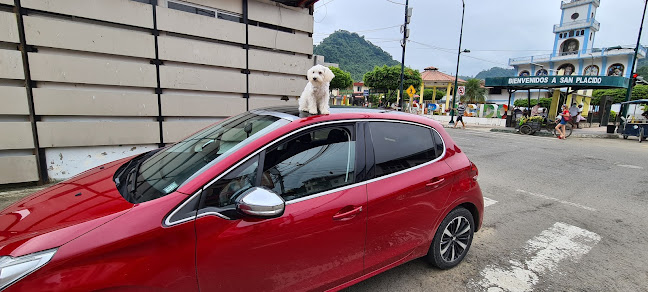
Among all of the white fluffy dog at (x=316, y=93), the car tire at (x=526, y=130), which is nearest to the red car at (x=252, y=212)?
the white fluffy dog at (x=316, y=93)

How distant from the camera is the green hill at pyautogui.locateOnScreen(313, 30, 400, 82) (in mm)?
69625

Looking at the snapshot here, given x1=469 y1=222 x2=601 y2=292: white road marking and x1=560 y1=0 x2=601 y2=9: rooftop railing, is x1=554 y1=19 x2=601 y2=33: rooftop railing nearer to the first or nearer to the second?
x1=560 y1=0 x2=601 y2=9: rooftop railing

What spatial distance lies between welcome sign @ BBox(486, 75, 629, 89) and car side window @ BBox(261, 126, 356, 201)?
22.1 meters

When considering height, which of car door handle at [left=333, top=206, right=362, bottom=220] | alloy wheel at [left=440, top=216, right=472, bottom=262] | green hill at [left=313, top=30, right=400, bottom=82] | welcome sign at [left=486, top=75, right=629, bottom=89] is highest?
green hill at [left=313, top=30, right=400, bottom=82]

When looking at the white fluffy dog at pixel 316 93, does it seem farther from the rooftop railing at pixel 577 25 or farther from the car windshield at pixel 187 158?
the rooftop railing at pixel 577 25

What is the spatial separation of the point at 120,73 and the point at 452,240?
5581mm

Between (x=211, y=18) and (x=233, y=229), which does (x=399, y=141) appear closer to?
(x=233, y=229)

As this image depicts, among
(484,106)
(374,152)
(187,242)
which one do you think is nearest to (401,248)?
(374,152)

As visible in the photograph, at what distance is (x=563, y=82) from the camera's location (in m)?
18.4

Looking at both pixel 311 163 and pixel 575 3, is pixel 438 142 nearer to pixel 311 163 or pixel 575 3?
pixel 311 163

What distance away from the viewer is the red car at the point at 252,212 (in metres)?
1.40

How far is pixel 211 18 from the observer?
5699 mm

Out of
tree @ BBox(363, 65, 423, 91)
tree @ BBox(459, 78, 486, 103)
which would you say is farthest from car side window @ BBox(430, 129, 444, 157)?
tree @ BBox(459, 78, 486, 103)

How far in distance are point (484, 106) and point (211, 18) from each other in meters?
34.1
